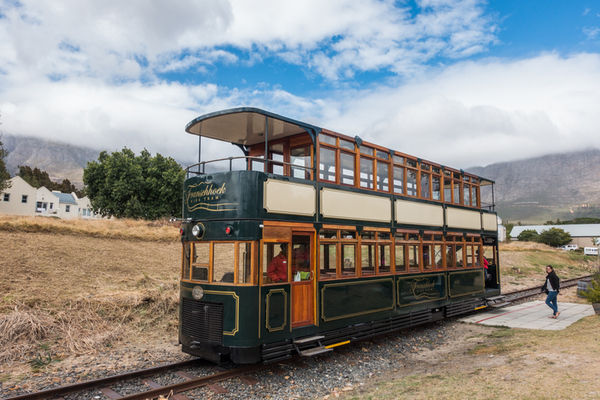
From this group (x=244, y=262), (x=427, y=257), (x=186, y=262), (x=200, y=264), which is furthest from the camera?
(x=427, y=257)

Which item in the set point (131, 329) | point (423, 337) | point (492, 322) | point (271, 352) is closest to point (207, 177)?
point (271, 352)

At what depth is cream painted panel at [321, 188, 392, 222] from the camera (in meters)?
8.63

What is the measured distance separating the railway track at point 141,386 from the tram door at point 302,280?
1.36m

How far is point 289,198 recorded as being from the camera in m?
7.91

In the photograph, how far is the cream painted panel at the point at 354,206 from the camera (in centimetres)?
863

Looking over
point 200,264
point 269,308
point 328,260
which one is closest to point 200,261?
point 200,264

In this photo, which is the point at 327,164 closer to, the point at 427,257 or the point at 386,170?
the point at 386,170

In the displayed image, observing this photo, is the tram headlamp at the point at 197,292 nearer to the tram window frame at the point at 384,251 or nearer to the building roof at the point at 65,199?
the tram window frame at the point at 384,251

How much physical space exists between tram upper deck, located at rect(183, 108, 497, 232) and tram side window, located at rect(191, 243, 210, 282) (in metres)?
0.58

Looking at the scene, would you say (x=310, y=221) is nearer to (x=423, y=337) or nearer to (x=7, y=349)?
(x=423, y=337)

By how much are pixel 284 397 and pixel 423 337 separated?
5.56 meters

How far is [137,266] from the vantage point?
57.7 ft

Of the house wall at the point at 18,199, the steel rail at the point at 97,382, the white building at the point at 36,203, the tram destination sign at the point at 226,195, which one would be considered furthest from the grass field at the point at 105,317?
the house wall at the point at 18,199

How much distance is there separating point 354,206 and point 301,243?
5.84 ft
